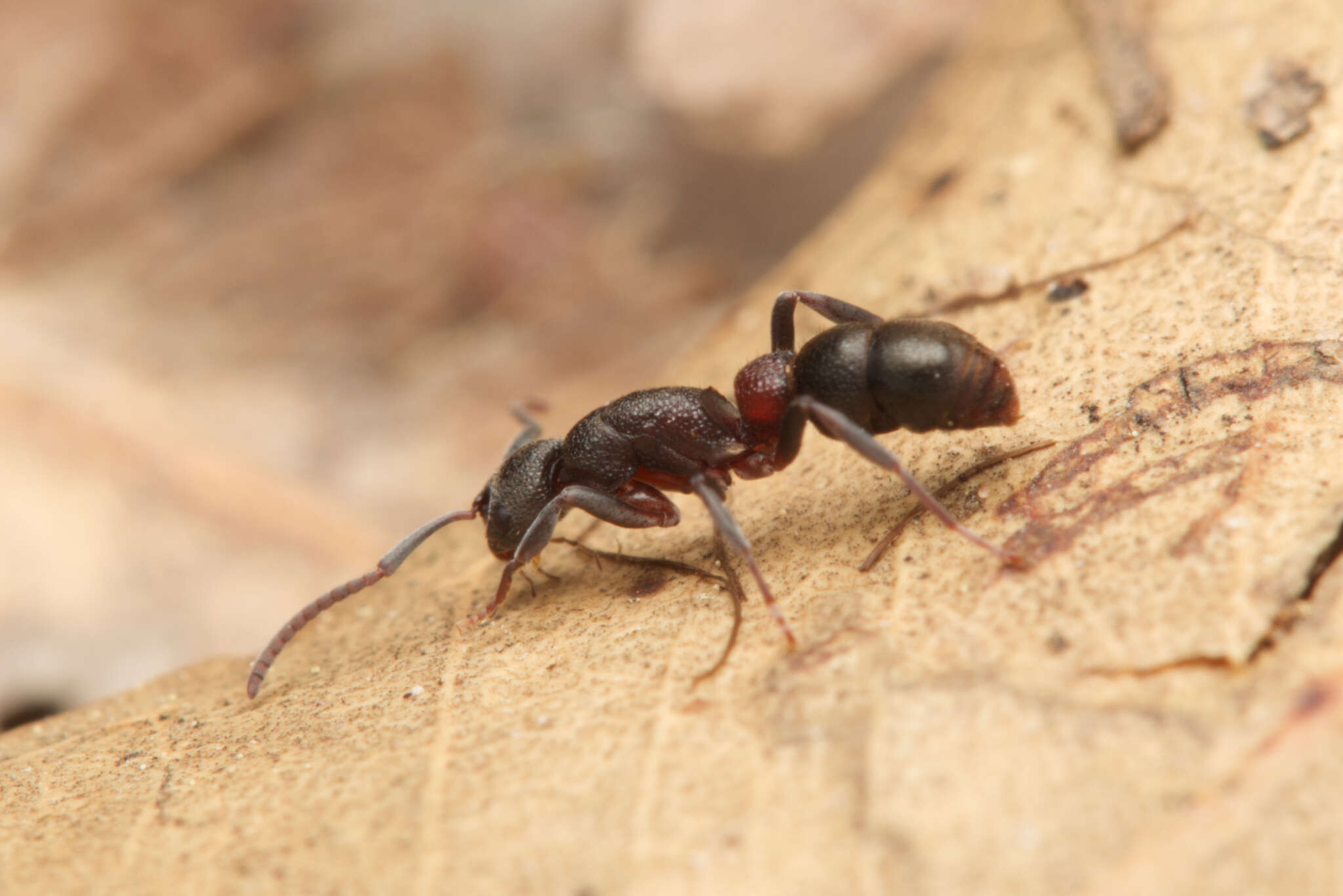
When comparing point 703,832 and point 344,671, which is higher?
point 344,671

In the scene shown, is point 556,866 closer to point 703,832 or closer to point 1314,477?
point 703,832

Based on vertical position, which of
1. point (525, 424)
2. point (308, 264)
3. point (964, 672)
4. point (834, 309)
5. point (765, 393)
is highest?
point (308, 264)

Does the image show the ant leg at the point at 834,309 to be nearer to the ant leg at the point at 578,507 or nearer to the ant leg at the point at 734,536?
the ant leg at the point at 734,536

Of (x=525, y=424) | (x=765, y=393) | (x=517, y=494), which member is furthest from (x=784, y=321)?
(x=525, y=424)

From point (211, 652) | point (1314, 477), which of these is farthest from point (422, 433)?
point (1314, 477)

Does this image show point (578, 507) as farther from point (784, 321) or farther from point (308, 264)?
point (308, 264)

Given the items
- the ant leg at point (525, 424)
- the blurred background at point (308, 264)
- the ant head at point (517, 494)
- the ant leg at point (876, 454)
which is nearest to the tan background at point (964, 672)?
the ant leg at point (876, 454)

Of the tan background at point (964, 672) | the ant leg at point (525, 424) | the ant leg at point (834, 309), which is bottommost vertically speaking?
the tan background at point (964, 672)
